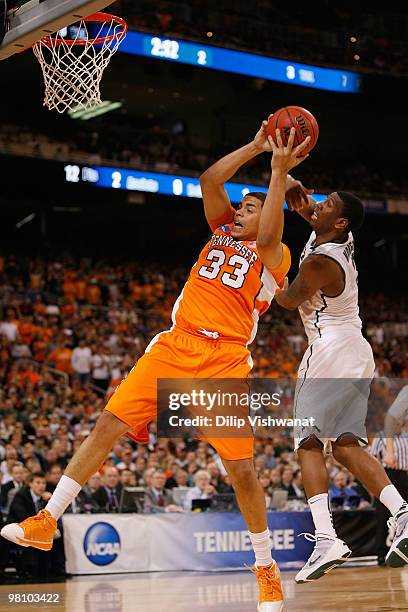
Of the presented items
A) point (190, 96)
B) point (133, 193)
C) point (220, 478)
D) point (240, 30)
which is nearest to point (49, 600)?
point (220, 478)

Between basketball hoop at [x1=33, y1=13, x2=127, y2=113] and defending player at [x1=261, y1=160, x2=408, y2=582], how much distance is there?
6.31ft

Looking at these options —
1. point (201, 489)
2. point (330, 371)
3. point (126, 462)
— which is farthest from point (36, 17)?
point (126, 462)

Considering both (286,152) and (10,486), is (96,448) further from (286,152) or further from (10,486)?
(10,486)

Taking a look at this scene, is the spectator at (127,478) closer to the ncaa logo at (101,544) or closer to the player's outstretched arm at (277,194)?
the ncaa logo at (101,544)

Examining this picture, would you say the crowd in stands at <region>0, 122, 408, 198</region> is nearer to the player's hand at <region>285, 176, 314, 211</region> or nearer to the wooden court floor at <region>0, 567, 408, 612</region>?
the wooden court floor at <region>0, 567, 408, 612</region>

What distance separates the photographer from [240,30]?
2367 centimetres

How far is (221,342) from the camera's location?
541 centimetres

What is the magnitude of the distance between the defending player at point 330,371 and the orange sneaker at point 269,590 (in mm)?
143

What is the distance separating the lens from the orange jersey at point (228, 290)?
5.47m

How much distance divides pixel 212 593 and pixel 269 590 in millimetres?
2111

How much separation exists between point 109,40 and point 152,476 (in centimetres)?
612

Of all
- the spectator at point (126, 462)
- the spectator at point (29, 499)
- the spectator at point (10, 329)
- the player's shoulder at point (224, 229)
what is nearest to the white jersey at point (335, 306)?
the player's shoulder at point (224, 229)

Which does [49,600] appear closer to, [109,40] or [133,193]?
[109,40]

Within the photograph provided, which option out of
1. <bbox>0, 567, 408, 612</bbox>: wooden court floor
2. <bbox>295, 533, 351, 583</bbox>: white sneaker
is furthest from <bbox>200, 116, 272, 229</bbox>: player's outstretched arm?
<bbox>0, 567, 408, 612</bbox>: wooden court floor
